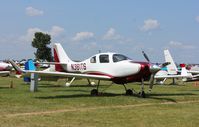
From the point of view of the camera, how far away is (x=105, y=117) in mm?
11234

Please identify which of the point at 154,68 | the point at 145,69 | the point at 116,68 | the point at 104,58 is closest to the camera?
the point at 154,68

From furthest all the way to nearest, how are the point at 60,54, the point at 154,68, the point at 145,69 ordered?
the point at 60,54 → the point at 145,69 → the point at 154,68

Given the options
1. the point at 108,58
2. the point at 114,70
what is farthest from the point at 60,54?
the point at 114,70

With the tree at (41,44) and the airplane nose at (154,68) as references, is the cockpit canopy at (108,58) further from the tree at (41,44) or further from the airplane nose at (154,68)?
the tree at (41,44)

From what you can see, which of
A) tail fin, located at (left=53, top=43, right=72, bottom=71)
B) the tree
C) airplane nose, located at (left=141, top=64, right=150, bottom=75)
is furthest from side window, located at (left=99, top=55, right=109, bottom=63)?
the tree

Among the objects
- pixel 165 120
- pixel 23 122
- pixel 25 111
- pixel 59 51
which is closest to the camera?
pixel 23 122

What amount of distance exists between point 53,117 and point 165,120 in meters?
3.28

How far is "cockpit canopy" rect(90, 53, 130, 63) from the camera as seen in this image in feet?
63.8

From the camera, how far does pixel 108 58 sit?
777 inches

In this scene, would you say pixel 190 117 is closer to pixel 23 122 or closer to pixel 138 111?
pixel 138 111

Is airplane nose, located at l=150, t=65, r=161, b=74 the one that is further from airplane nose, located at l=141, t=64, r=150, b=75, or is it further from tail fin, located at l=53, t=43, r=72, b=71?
tail fin, located at l=53, t=43, r=72, b=71

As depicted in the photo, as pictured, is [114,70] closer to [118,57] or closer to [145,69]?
[118,57]

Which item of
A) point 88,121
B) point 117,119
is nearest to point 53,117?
point 88,121

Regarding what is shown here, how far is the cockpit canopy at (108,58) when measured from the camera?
1944cm
